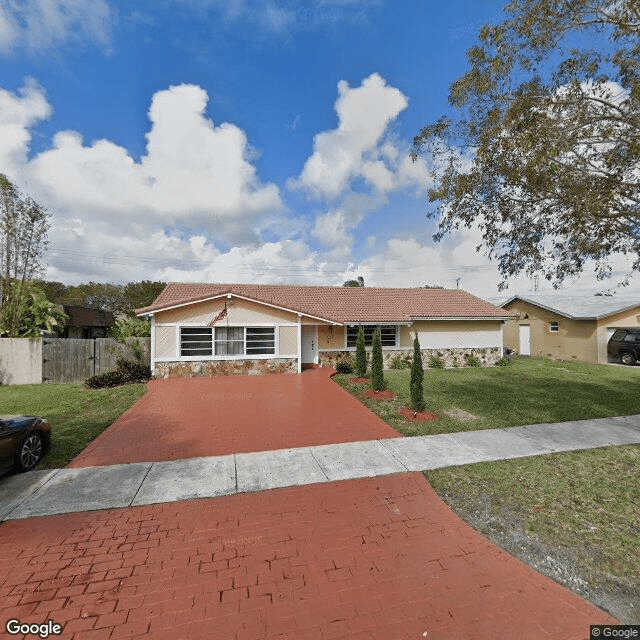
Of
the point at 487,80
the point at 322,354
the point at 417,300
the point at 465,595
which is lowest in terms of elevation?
the point at 465,595

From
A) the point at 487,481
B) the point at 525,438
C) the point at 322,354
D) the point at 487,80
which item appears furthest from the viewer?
the point at 322,354

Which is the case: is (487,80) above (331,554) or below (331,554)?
above

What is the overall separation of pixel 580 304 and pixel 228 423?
1032 inches

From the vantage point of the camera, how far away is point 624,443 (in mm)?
7789

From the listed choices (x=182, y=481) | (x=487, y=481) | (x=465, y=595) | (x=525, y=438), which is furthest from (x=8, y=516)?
(x=525, y=438)

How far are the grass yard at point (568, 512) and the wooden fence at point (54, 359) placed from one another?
1494 centimetres

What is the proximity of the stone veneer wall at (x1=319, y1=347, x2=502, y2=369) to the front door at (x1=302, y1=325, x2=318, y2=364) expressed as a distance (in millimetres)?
→ 444

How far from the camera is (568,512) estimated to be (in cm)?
501

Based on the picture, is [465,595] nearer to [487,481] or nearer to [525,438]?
[487,481]

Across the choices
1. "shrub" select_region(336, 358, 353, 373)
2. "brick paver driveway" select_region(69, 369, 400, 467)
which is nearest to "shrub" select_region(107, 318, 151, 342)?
"brick paver driveway" select_region(69, 369, 400, 467)

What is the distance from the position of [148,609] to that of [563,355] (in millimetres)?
27482
